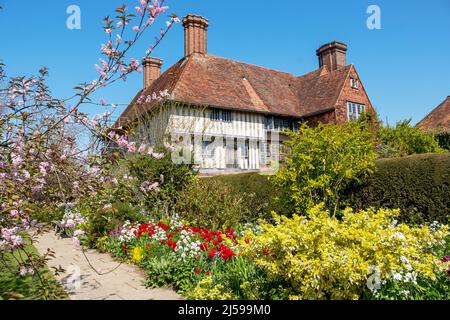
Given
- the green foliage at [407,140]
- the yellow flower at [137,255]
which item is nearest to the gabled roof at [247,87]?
the green foliage at [407,140]

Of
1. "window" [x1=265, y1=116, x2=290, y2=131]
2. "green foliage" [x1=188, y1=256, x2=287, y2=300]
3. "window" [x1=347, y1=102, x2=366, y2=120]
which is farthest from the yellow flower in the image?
"window" [x1=347, y1=102, x2=366, y2=120]

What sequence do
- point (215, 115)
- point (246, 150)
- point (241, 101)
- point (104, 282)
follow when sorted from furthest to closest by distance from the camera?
point (246, 150) < point (241, 101) < point (215, 115) < point (104, 282)

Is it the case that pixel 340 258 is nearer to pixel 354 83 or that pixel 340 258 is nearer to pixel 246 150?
pixel 246 150

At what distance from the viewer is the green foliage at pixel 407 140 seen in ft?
52.0

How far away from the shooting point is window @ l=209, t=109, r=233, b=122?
20250mm

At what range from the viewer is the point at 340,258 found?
11.0ft

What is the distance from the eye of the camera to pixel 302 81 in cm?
2748

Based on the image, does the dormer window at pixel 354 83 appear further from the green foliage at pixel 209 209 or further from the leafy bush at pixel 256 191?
the green foliage at pixel 209 209

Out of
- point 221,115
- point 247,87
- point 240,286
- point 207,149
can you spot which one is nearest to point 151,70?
point 247,87

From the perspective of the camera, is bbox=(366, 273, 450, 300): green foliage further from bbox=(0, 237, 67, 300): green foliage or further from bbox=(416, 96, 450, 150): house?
bbox=(416, 96, 450, 150): house

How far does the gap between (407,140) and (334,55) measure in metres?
12.7
